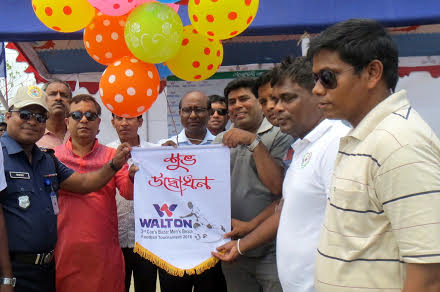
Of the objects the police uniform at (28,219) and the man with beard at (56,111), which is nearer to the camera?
the police uniform at (28,219)

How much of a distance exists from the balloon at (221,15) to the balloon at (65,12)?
0.76 m

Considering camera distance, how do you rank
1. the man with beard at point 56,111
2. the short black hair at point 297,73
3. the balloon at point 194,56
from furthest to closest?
the man with beard at point 56,111
the balloon at point 194,56
the short black hair at point 297,73

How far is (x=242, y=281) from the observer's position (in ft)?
9.29

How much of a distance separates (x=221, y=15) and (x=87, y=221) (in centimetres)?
170

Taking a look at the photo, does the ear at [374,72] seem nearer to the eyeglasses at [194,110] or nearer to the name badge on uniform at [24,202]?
the name badge on uniform at [24,202]

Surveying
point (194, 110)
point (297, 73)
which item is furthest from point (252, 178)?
point (194, 110)

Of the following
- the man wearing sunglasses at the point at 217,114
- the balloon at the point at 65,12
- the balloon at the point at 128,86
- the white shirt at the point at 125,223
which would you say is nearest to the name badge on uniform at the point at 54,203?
the balloon at the point at 128,86

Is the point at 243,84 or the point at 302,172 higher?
the point at 243,84

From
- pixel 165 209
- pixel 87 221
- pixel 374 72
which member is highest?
pixel 374 72

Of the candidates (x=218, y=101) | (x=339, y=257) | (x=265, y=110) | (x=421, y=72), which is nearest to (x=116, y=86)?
(x=265, y=110)

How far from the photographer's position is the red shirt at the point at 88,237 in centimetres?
297

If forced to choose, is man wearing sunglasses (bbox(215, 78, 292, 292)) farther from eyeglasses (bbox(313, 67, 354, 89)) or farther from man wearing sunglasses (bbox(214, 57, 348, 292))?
eyeglasses (bbox(313, 67, 354, 89))

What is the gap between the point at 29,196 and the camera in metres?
2.63

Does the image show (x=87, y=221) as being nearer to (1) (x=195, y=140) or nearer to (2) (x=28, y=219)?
(2) (x=28, y=219)
